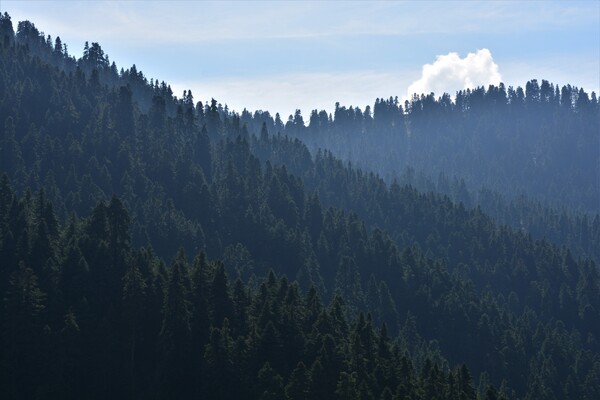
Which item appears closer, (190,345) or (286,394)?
(286,394)

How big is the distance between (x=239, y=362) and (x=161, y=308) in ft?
50.4

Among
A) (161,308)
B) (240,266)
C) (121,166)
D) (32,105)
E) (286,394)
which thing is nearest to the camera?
(286,394)

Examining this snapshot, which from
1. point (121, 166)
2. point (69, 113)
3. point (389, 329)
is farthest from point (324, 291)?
point (69, 113)

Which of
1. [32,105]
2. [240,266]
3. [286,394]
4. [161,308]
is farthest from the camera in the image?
[32,105]

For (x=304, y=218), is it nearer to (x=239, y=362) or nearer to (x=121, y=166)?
(x=121, y=166)

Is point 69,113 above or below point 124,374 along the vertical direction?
above

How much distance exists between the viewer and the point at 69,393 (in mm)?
88750

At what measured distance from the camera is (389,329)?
152 meters

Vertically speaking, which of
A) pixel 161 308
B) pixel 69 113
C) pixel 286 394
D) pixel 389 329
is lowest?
pixel 389 329

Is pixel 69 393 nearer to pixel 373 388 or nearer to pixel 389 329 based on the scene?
pixel 373 388

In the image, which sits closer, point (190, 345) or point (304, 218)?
point (190, 345)

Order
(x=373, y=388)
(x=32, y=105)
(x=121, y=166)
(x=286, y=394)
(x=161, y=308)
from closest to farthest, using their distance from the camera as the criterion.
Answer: (x=286, y=394) → (x=373, y=388) → (x=161, y=308) → (x=121, y=166) → (x=32, y=105)

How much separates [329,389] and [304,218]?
99.1 meters

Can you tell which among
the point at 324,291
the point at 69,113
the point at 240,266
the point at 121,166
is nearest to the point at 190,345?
the point at 240,266
